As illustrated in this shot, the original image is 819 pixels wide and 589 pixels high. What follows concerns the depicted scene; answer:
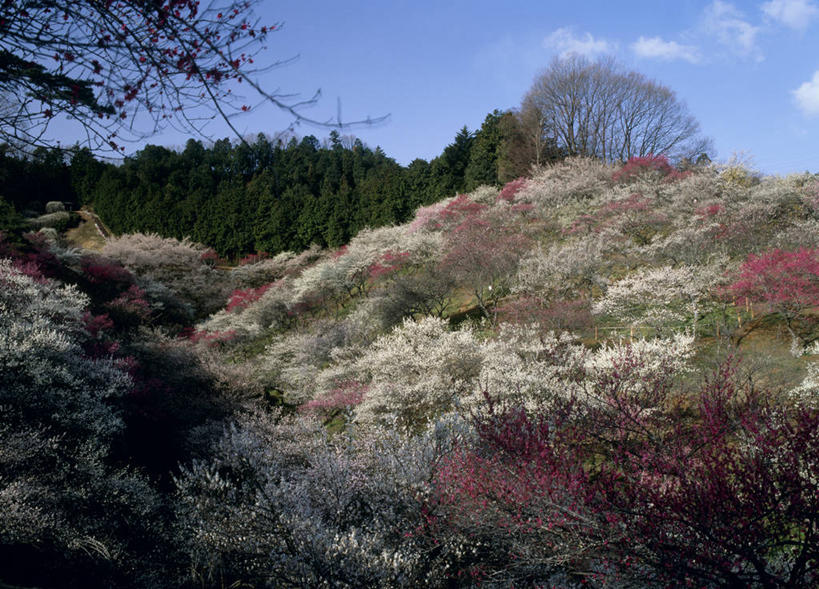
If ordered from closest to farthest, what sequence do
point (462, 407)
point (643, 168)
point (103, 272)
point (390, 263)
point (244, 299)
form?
1. point (462, 407)
2. point (103, 272)
3. point (390, 263)
4. point (643, 168)
5. point (244, 299)

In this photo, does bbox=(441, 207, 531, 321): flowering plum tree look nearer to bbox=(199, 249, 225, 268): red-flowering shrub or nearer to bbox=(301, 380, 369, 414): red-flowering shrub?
bbox=(301, 380, 369, 414): red-flowering shrub

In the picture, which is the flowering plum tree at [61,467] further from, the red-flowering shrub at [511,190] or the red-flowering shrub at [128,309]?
the red-flowering shrub at [511,190]

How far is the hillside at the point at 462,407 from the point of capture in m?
4.10

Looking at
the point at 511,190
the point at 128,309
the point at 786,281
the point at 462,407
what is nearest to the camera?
the point at 462,407

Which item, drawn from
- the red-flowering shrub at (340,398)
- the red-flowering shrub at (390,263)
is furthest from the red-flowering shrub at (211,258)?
the red-flowering shrub at (340,398)

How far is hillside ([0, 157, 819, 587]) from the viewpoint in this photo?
4.10 m

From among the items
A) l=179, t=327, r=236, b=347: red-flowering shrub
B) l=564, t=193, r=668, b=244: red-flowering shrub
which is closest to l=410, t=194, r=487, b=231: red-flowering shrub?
l=564, t=193, r=668, b=244: red-flowering shrub

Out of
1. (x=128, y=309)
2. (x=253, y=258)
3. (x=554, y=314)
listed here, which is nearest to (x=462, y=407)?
(x=554, y=314)

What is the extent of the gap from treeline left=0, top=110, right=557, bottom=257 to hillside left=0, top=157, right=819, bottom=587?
22.8ft

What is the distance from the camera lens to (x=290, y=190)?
116 ft

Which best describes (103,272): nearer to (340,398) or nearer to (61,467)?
(340,398)

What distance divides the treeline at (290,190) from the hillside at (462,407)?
695 cm

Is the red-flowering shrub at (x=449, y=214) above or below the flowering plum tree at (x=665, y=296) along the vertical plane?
above

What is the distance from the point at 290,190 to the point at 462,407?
3041 cm
